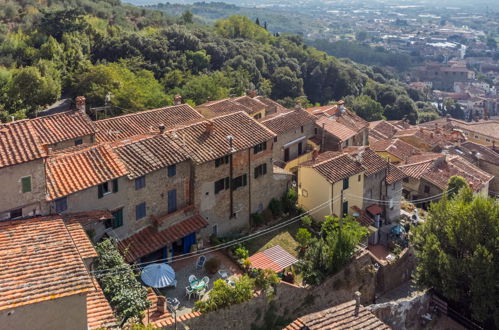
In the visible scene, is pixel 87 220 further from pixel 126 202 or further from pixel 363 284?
→ pixel 363 284

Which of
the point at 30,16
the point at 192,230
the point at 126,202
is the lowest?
the point at 192,230

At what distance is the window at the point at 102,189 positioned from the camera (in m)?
27.5

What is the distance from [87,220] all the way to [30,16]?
6230 centimetres

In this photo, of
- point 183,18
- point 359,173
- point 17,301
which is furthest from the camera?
point 183,18

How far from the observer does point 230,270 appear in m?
30.2

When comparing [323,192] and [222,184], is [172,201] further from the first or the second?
[323,192]

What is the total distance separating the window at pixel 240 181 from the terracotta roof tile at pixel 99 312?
1322 cm

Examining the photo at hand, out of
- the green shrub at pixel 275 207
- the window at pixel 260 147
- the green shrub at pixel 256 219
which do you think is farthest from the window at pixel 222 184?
the green shrub at pixel 275 207

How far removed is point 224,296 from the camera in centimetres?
2473

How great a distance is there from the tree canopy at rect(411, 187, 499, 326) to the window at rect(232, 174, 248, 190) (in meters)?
12.0

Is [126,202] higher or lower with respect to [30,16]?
lower

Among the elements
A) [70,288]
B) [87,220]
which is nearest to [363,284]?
[87,220]

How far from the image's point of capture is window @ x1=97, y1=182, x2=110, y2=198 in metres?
27.5

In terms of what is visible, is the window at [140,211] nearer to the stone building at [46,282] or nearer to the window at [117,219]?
the window at [117,219]
